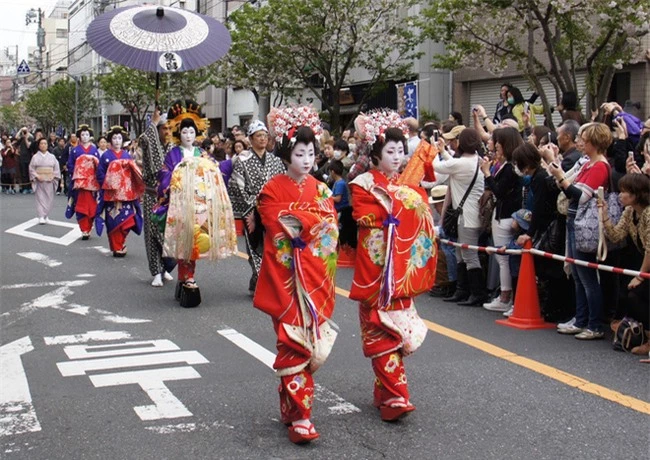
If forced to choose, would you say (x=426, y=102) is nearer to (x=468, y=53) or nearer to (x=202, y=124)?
(x=468, y=53)

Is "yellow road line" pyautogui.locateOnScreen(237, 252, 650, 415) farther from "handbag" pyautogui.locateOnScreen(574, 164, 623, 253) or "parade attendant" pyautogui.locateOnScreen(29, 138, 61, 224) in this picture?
"parade attendant" pyautogui.locateOnScreen(29, 138, 61, 224)

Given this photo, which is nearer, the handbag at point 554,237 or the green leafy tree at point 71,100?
the handbag at point 554,237

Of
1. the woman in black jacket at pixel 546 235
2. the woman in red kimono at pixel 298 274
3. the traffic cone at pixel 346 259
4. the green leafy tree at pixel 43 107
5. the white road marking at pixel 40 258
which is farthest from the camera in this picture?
the green leafy tree at pixel 43 107

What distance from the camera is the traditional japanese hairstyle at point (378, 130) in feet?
17.2

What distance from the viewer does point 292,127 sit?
514 centimetres

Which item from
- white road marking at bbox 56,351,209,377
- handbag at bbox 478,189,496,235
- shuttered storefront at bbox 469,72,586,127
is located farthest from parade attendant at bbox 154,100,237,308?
shuttered storefront at bbox 469,72,586,127

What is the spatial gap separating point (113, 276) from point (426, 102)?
17081mm

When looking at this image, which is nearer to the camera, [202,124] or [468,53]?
[202,124]

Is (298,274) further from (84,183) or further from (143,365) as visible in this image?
(84,183)

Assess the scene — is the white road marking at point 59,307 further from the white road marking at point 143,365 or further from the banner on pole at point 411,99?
the banner on pole at point 411,99

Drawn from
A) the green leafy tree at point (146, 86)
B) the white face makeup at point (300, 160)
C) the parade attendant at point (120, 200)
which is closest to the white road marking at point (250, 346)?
the white face makeup at point (300, 160)

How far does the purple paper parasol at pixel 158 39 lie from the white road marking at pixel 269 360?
3023 millimetres

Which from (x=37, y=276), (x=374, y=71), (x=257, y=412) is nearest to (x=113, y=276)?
(x=37, y=276)

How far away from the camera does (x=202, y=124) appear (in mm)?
9102
